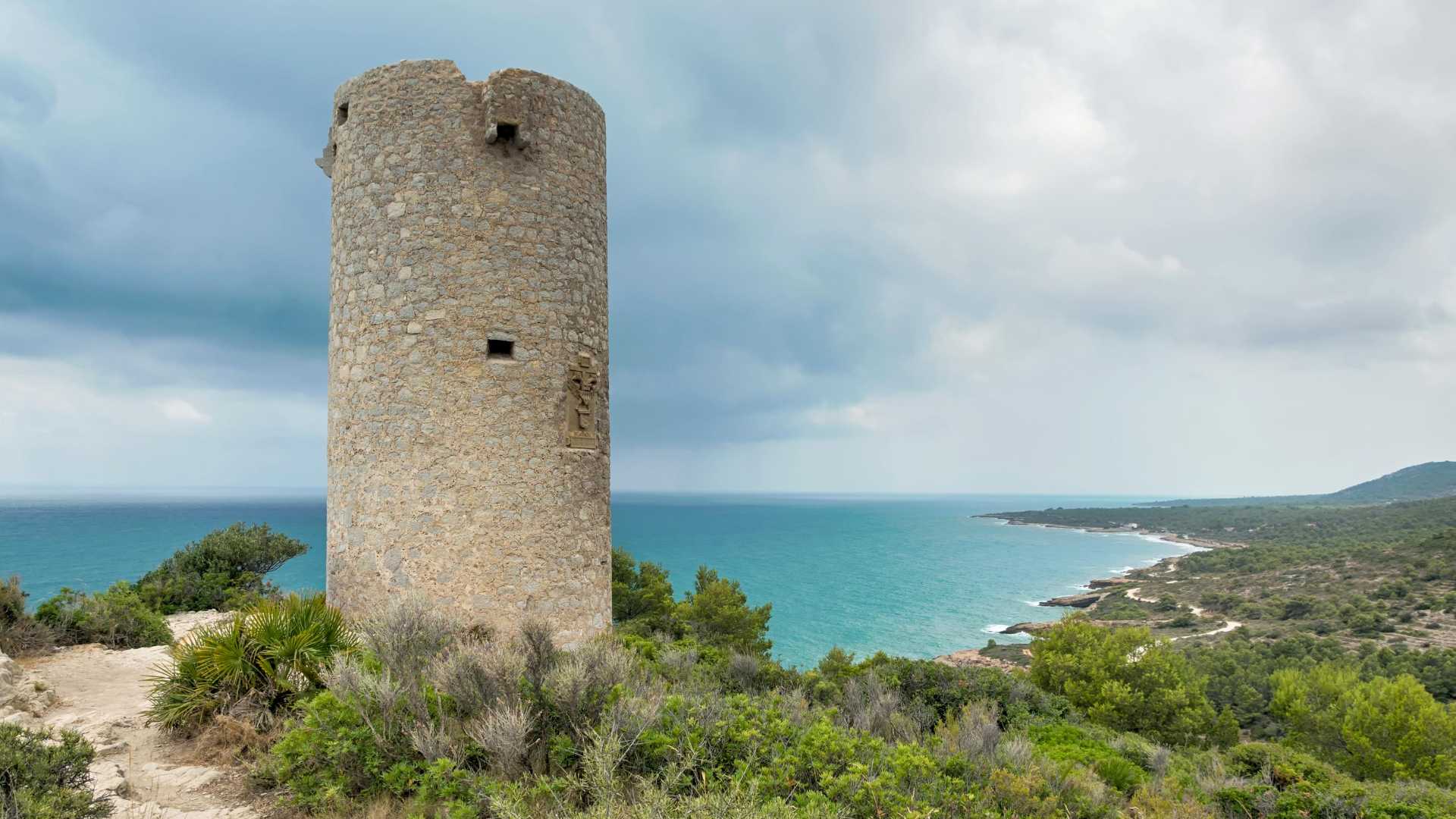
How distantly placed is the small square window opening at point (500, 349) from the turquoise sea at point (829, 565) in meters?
23.1

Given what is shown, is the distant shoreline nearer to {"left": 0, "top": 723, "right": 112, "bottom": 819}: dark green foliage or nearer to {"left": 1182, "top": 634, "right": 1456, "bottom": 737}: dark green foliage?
{"left": 1182, "top": 634, "right": 1456, "bottom": 737}: dark green foliage

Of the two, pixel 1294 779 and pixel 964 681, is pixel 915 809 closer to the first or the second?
pixel 1294 779

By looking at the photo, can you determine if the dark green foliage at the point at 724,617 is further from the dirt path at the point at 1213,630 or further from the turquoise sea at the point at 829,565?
the dirt path at the point at 1213,630

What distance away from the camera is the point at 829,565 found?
285 ft

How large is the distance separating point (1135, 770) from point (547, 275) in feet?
28.1

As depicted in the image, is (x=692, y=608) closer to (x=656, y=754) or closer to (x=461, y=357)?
(x=461, y=357)

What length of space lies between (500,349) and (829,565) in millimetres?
83520

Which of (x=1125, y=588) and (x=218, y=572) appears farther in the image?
(x=1125, y=588)

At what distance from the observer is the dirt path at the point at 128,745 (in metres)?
4.19

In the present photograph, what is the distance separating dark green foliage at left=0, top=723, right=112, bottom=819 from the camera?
125 inches

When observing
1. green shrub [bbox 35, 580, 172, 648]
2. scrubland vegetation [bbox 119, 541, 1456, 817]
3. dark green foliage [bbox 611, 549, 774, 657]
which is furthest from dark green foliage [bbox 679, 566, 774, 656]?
green shrub [bbox 35, 580, 172, 648]

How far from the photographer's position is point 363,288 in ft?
24.2

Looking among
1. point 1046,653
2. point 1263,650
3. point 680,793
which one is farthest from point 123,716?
point 1263,650

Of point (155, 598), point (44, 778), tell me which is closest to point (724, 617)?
point (155, 598)
